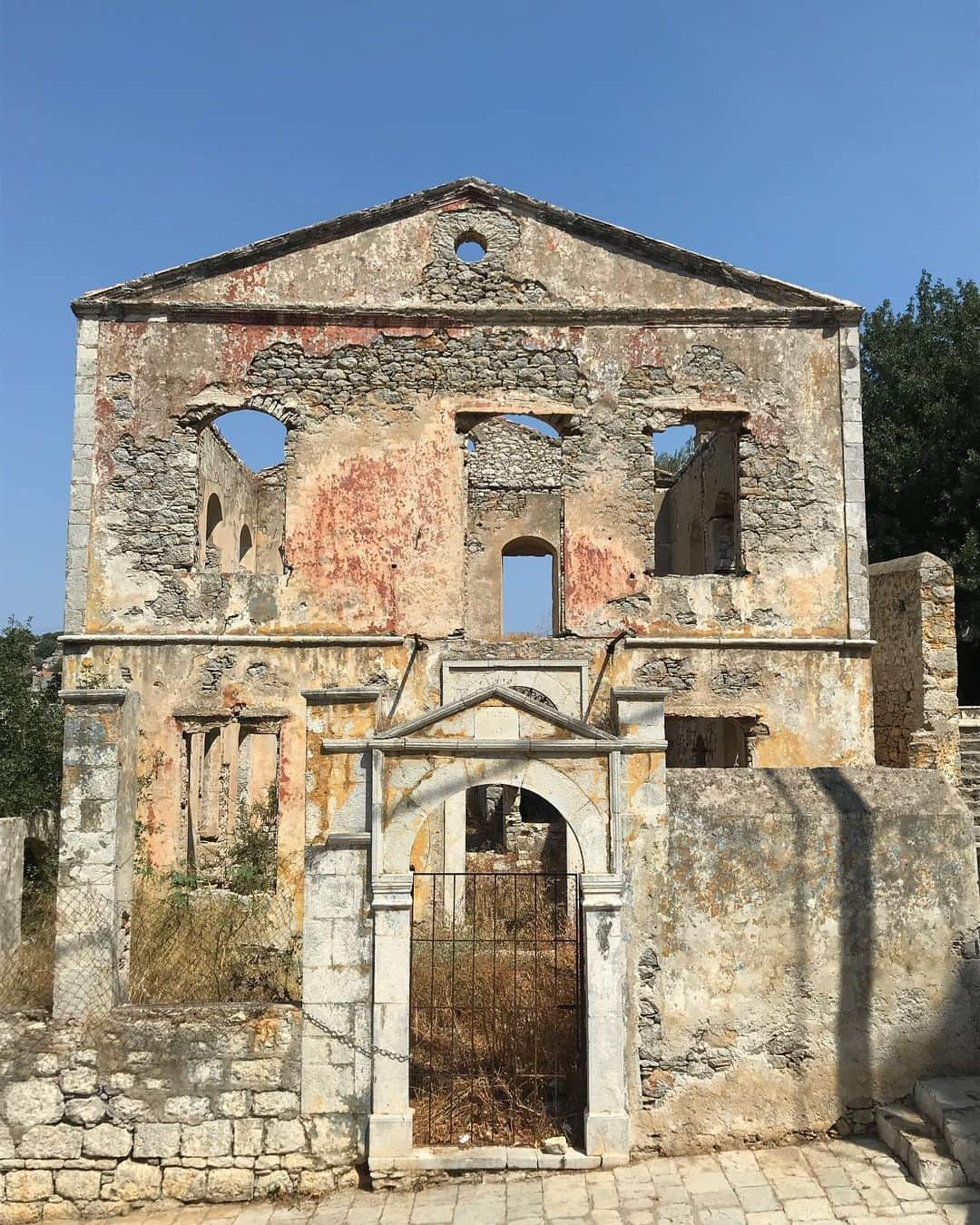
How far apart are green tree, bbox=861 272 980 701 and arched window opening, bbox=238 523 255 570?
1155 cm

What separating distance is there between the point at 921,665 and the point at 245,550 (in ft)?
38.4

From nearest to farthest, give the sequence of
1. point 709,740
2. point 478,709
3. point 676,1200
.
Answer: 1. point 676,1200
2. point 478,709
3. point 709,740

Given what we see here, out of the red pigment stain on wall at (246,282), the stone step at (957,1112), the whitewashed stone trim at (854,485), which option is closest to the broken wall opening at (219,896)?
the stone step at (957,1112)

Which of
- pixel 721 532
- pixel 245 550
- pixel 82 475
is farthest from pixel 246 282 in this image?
pixel 721 532

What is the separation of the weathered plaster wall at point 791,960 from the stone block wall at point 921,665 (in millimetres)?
4868

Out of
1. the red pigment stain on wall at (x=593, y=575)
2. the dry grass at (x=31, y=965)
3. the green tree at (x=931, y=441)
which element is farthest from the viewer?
the green tree at (x=931, y=441)

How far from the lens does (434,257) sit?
11805 mm

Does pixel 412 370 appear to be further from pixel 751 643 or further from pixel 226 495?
pixel 226 495

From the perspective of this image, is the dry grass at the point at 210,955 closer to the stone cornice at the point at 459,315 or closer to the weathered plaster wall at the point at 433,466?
the weathered plaster wall at the point at 433,466

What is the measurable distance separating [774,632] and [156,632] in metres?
7.13

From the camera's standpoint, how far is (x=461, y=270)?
11.8m

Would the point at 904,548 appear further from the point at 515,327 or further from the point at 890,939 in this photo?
the point at 890,939

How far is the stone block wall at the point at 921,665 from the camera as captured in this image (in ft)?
36.1

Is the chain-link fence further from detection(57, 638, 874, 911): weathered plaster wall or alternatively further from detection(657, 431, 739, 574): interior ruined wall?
detection(657, 431, 739, 574): interior ruined wall
